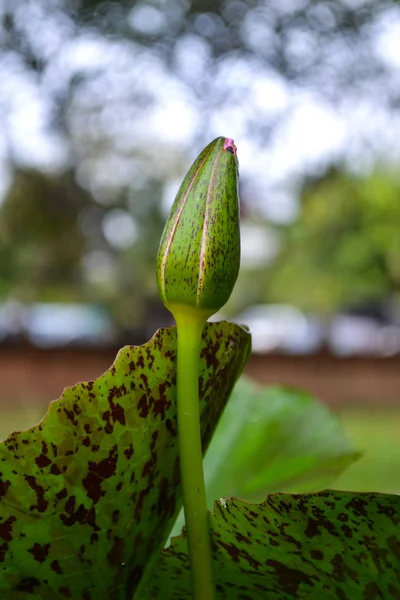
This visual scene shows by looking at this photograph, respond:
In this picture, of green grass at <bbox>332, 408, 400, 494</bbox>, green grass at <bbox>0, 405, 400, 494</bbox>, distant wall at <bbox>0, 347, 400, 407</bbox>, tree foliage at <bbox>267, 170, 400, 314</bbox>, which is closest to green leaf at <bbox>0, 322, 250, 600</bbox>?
green grass at <bbox>332, 408, 400, 494</bbox>

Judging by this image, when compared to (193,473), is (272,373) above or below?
above

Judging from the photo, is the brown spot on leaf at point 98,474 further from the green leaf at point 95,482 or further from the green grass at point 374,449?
the green grass at point 374,449

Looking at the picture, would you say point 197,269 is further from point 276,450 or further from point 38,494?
point 276,450

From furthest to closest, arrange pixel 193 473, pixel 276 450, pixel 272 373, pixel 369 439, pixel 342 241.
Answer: pixel 342 241 → pixel 272 373 → pixel 369 439 → pixel 276 450 → pixel 193 473

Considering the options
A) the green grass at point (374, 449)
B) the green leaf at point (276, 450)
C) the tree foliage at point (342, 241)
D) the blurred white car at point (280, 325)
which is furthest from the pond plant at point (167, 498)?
the blurred white car at point (280, 325)

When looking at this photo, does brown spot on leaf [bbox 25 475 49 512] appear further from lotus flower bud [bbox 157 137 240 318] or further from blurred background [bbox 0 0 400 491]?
blurred background [bbox 0 0 400 491]

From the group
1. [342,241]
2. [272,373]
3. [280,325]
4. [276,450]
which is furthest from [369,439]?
[280,325]

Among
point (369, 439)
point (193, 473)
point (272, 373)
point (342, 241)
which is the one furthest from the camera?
point (342, 241)

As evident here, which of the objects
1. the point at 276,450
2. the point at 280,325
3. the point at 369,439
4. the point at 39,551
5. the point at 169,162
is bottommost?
the point at 39,551
